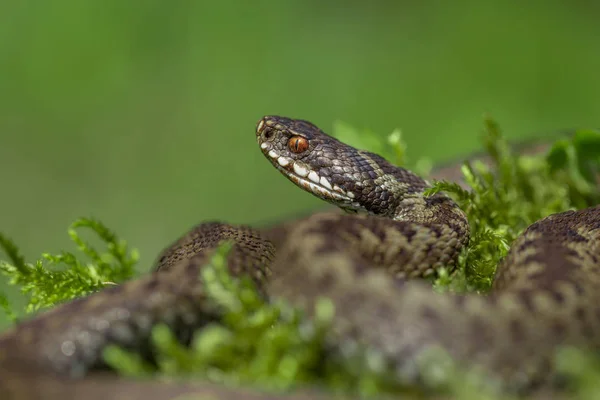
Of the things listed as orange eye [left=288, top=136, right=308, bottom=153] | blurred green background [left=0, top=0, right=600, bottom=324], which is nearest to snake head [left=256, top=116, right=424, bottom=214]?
orange eye [left=288, top=136, right=308, bottom=153]

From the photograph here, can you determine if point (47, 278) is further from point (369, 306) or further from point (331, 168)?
point (369, 306)

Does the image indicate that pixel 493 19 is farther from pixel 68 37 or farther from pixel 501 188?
pixel 501 188

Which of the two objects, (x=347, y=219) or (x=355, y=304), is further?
(x=347, y=219)

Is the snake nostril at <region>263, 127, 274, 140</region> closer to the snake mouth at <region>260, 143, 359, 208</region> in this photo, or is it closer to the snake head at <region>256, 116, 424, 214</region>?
the snake head at <region>256, 116, 424, 214</region>

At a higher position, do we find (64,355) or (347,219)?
(347,219)

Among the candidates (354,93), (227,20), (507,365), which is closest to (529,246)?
(507,365)

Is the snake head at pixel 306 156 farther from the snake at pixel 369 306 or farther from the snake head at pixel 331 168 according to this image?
the snake at pixel 369 306

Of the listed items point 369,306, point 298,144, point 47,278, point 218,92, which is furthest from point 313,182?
point 218,92
